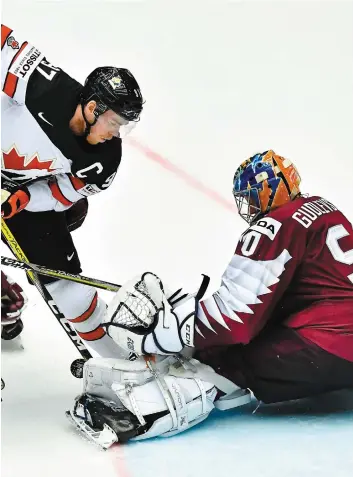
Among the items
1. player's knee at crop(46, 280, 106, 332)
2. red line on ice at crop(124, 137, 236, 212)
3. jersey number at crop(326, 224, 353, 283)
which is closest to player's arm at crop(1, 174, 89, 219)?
player's knee at crop(46, 280, 106, 332)

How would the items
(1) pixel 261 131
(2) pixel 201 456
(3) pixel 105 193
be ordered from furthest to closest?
1. (1) pixel 261 131
2. (3) pixel 105 193
3. (2) pixel 201 456

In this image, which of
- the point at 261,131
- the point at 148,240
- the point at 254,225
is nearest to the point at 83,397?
the point at 254,225

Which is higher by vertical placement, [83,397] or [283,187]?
[283,187]

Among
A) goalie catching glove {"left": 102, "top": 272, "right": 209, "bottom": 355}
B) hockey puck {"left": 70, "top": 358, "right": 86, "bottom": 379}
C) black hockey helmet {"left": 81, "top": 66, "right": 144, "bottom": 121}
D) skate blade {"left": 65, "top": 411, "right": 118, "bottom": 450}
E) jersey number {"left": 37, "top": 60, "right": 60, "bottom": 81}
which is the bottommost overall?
hockey puck {"left": 70, "top": 358, "right": 86, "bottom": 379}

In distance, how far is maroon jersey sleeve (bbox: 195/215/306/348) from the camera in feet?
7.55

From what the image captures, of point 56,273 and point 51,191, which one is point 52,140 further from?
point 56,273

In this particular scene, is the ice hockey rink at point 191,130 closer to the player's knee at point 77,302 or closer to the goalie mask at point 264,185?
the player's knee at point 77,302

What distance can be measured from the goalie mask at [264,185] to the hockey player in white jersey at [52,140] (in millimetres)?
426

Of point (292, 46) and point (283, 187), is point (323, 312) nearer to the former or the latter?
point (283, 187)

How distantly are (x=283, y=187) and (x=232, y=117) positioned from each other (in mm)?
2429

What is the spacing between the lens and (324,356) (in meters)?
2.37

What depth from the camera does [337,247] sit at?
2.38 meters

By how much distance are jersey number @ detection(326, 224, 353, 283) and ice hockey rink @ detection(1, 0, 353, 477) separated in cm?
49

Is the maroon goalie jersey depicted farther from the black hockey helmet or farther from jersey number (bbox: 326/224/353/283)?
the black hockey helmet
